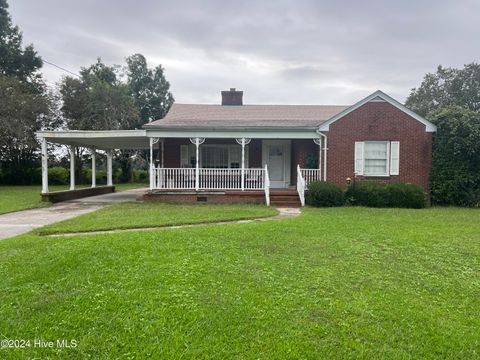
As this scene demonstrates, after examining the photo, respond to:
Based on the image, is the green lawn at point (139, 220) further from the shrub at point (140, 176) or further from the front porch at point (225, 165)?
the shrub at point (140, 176)

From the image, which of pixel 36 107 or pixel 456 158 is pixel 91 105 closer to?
pixel 36 107

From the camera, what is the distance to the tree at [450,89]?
27875 mm

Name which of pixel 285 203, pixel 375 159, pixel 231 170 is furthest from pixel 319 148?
pixel 231 170

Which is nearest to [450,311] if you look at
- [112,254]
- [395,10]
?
[112,254]

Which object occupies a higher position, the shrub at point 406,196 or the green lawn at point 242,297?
the shrub at point 406,196

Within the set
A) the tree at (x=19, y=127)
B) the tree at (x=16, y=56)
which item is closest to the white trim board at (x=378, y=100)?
the tree at (x=19, y=127)

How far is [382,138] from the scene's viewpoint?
1334 cm

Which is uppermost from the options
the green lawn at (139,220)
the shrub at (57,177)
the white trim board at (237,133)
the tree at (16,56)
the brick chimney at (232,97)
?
the tree at (16,56)

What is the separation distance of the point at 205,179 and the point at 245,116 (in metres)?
4.36

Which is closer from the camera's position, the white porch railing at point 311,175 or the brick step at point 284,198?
the brick step at point 284,198

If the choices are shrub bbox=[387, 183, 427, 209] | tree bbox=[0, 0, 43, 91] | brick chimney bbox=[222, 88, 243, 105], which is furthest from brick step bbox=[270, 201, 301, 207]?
tree bbox=[0, 0, 43, 91]

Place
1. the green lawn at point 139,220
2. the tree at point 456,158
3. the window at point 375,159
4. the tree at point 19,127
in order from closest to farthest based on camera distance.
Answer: the green lawn at point 139,220 → the tree at point 456,158 → the window at point 375,159 → the tree at point 19,127

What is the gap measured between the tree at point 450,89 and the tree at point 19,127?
98.3 feet

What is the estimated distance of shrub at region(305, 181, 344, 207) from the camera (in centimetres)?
1202
